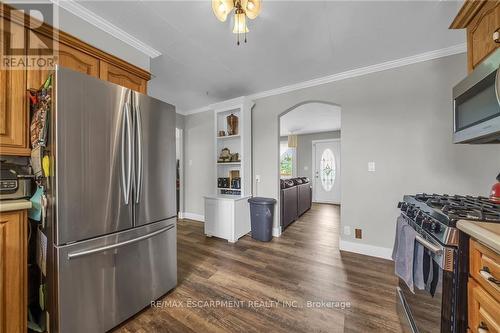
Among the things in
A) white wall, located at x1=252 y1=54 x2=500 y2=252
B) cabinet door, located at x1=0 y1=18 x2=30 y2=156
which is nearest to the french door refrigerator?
cabinet door, located at x1=0 y1=18 x2=30 y2=156

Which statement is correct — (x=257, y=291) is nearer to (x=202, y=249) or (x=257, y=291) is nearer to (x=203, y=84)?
(x=202, y=249)

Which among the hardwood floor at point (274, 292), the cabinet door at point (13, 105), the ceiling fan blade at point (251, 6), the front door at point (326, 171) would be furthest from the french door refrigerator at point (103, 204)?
the front door at point (326, 171)

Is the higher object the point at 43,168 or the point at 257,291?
the point at 43,168

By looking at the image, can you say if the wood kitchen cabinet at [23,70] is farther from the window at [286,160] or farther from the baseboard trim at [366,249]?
the window at [286,160]

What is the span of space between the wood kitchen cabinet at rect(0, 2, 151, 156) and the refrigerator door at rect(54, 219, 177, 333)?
879mm

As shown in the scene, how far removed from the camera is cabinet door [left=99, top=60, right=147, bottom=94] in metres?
1.77

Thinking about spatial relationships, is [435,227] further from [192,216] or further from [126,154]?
[192,216]

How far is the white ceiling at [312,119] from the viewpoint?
4.39 metres

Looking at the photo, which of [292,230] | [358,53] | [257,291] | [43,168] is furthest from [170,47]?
[292,230]

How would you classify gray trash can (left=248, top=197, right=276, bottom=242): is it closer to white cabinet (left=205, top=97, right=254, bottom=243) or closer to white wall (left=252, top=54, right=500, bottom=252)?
white cabinet (left=205, top=97, right=254, bottom=243)

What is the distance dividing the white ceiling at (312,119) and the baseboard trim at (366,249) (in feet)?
8.90

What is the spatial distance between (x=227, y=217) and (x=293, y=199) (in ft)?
5.39

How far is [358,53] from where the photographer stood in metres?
2.27

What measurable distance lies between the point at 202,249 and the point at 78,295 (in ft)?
5.58
